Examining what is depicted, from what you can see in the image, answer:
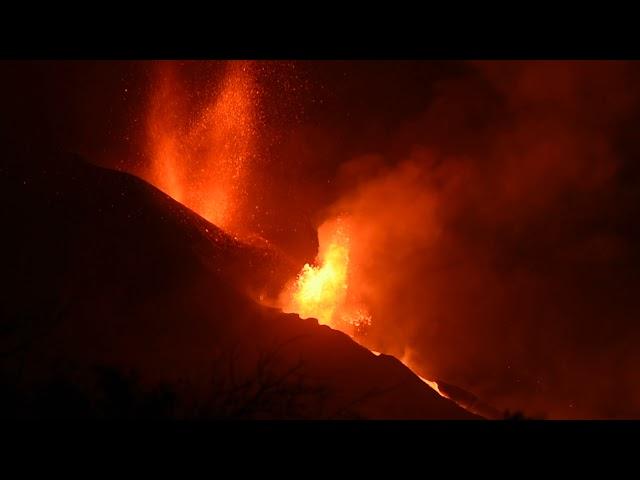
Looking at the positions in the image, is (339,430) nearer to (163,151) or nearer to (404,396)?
(404,396)

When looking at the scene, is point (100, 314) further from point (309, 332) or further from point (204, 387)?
point (309, 332)

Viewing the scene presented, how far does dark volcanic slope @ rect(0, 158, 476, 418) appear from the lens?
41.0 feet

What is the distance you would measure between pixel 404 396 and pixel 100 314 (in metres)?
7.24

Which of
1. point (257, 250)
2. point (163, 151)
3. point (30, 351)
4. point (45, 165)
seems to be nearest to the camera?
point (30, 351)

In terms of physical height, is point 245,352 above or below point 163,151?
below

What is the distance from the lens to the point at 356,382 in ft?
47.5

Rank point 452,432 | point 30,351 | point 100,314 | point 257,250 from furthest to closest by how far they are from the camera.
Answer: point 257,250 → point 100,314 → point 30,351 → point 452,432

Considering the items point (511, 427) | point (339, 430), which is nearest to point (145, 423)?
point (339, 430)

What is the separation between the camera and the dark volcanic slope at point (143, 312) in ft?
41.0

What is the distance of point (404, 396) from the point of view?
14773mm

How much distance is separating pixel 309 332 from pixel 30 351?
6.43 meters

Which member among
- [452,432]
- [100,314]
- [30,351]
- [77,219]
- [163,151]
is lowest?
[452,432]

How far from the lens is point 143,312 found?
47.4 ft

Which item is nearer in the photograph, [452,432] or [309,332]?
[452,432]
